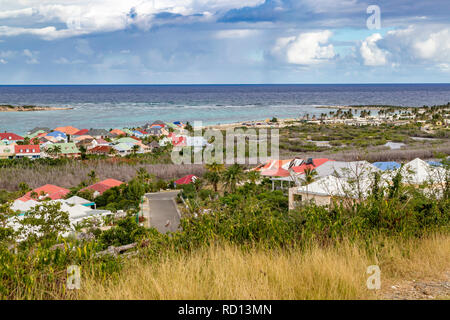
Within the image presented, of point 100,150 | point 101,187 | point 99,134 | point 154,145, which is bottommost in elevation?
point 101,187

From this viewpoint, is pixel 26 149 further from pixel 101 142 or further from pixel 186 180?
pixel 186 180

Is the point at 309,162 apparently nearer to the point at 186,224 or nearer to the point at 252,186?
the point at 252,186

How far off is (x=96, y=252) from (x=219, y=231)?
1589 millimetres

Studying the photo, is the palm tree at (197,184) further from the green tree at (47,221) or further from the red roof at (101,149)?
the red roof at (101,149)

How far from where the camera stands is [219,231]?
5.51 metres

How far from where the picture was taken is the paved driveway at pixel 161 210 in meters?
19.8

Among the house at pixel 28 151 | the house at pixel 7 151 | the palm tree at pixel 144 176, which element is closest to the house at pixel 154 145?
the house at pixel 28 151

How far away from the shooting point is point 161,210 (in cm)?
2289

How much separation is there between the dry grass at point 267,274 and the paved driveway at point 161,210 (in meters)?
13.6

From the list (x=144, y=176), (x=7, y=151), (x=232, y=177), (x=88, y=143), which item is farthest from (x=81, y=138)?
(x=232, y=177)

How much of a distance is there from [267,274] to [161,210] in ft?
63.5
